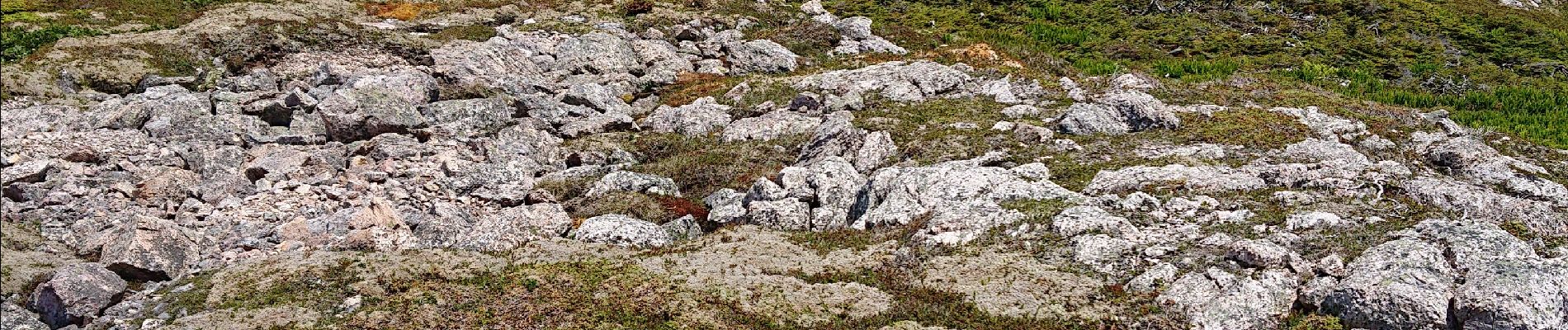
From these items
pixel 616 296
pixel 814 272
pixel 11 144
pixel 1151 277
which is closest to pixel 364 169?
pixel 11 144

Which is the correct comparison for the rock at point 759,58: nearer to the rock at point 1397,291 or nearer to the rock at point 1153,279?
the rock at point 1153,279

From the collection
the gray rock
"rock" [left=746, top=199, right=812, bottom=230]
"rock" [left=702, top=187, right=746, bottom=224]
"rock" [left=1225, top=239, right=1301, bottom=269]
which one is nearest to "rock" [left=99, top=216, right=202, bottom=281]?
"rock" [left=702, top=187, right=746, bottom=224]

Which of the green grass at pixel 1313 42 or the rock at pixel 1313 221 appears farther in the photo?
the green grass at pixel 1313 42

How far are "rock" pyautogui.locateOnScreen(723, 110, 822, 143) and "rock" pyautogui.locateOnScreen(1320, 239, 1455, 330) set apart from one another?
21.6 metres

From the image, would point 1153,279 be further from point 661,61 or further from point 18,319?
point 661,61

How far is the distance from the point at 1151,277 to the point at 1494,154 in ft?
51.0

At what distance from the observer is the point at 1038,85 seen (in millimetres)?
41250

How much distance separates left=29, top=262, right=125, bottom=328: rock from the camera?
70.4 feet

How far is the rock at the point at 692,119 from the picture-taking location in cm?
3950

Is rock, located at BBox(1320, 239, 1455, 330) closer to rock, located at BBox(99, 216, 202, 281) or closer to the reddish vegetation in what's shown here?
rock, located at BBox(99, 216, 202, 281)

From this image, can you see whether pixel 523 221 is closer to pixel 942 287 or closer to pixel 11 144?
pixel 942 287

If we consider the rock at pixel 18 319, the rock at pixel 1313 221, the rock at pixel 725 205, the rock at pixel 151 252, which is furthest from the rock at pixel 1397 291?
the rock at pixel 18 319

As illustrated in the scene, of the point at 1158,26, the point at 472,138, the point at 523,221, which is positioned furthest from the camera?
the point at 1158,26

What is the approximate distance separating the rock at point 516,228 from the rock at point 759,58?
22.5 meters
